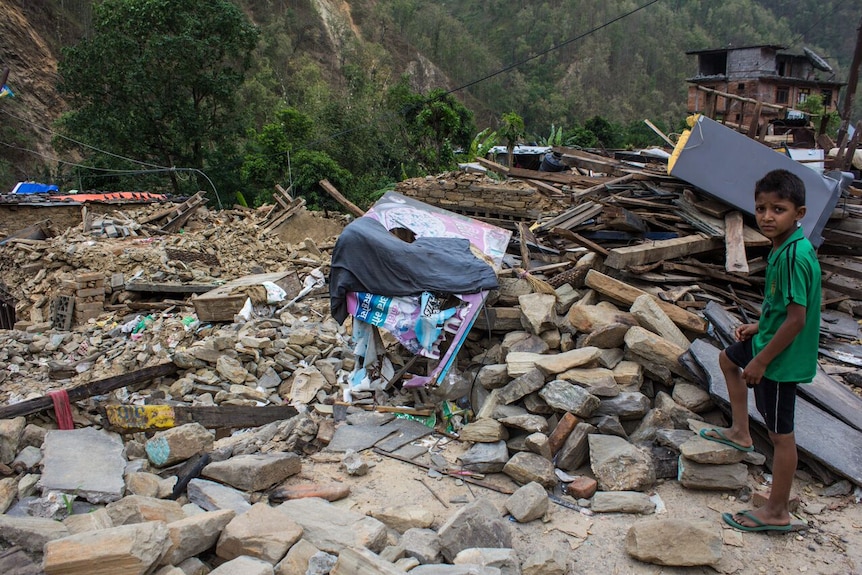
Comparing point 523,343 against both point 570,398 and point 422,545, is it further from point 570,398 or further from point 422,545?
point 422,545

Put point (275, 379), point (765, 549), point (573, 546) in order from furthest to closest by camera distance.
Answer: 1. point (275, 379)
2. point (573, 546)
3. point (765, 549)

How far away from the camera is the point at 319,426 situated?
4430mm

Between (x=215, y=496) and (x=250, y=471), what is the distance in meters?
0.26

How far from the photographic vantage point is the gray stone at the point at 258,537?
2.51 metres

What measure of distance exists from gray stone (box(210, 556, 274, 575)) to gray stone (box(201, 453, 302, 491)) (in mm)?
1104

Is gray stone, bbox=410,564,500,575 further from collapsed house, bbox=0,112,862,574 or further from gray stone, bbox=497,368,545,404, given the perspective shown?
gray stone, bbox=497,368,545,404

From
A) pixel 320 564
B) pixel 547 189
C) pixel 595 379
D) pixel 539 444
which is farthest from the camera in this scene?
pixel 547 189

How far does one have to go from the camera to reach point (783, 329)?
2.56 m

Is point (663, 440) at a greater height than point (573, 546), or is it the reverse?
point (663, 440)

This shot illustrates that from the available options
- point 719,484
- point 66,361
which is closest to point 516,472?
point 719,484

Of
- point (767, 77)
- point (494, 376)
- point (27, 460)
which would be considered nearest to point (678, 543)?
point (494, 376)

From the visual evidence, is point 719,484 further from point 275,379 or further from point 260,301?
point 260,301

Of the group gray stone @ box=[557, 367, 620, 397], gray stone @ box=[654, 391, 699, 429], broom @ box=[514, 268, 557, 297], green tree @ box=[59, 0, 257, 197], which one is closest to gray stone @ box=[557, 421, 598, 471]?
gray stone @ box=[557, 367, 620, 397]

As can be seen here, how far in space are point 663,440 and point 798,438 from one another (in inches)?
28.3
